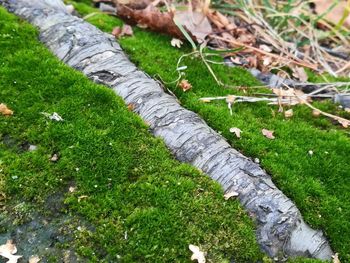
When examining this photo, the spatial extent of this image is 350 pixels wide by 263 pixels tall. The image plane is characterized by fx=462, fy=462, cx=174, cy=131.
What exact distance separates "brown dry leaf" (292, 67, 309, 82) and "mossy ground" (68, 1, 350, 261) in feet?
0.48

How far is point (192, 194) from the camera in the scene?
12.3 feet

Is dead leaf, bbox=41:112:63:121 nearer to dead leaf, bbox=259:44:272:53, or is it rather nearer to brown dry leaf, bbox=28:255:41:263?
brown dry leaf, bbox=28:255:41:263

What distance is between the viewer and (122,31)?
222 inches

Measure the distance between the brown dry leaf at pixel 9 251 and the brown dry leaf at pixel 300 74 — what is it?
12.3ft

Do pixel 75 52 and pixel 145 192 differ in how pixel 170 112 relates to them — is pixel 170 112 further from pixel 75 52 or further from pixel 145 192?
pixel 75 52

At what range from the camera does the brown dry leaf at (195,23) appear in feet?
18.7

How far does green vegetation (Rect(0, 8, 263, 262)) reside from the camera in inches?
136

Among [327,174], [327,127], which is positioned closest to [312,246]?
[327,174]

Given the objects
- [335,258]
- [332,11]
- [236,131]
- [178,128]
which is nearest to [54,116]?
[178,128]

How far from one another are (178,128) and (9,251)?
1769 mm

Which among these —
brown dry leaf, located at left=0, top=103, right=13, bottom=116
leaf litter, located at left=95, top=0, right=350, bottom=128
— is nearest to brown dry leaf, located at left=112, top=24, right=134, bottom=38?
leaf litter, located at left=95, top=0, right=350, bottom=128

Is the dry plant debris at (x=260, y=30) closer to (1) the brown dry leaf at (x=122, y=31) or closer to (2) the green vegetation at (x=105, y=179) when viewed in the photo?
(1) the brown dry leaf at (x=122, y=31)

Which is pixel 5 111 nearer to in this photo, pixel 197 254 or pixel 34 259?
pixel 34 259

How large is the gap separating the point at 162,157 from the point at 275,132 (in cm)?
127
